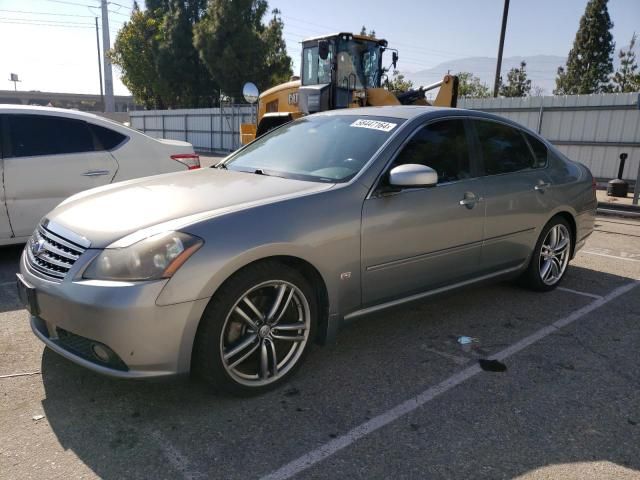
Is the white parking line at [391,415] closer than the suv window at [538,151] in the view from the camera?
Yes

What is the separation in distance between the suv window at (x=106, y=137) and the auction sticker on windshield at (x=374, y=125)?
3.05 metres

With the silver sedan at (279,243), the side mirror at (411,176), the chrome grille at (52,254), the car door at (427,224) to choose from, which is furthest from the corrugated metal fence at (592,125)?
the chrome grille at (52,254)

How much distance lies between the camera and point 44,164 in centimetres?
515

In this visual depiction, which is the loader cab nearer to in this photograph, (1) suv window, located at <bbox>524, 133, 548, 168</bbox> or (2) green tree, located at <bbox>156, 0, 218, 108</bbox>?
(1) suv window, located at <bbox>524, 133, 548, 168</bbox>

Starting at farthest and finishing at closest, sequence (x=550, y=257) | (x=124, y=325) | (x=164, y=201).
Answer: (x=550, y=257) → (x=164, y=201) → (x=124, y=325)

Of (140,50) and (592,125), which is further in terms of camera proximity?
(140,50)

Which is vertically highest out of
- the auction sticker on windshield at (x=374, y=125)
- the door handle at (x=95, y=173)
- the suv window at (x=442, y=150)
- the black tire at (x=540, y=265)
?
the auction sticker on windshield at (x=374, y=125)

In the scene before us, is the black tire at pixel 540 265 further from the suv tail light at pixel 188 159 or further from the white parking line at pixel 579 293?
the suv tail light at pixel 188 159

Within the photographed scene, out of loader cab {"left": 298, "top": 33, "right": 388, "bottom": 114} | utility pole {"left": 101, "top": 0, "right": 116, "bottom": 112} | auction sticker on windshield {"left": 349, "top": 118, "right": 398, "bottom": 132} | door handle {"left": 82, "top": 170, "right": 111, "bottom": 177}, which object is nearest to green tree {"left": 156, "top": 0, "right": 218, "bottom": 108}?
utility pole {"left": 101, "top": 0, "right": 116, "bottom": 112}

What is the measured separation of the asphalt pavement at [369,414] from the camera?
234cm

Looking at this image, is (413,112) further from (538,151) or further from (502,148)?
(538,151)

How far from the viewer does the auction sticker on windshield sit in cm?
360

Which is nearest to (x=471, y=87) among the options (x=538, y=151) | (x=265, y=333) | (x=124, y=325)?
(x=538, y=151)

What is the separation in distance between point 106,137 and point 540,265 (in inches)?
181
